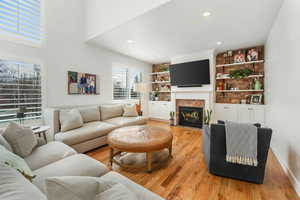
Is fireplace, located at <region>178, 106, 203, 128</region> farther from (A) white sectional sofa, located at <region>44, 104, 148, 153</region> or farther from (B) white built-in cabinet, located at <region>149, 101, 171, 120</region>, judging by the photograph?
(A) white sectional sofa, located at <region>44, 104, 148, 153</region>

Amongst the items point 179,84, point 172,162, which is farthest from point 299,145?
point 179,84

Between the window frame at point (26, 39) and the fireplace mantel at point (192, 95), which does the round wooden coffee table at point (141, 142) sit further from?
the window frame at point (26, 39)

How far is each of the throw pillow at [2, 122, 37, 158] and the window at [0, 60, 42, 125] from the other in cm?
100

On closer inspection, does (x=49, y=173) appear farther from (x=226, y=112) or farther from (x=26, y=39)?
(x=226, y=112)

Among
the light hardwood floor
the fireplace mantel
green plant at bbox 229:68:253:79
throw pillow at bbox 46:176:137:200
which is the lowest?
the light hardwood floor

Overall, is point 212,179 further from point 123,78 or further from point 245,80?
point 123,78

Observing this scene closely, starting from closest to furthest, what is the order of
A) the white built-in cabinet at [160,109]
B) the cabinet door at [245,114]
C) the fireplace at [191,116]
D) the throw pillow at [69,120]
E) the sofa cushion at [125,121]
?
the throw pillow at [69,120] → the sofa cushion at [125,121] → the cabinet door at [245,114] → the fireplace at [191,116] → the white built-in cabinet at [160,109]

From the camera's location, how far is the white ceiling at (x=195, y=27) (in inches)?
84.2

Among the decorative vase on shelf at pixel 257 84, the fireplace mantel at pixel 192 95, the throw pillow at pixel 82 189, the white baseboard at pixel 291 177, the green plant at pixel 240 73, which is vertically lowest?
the white baseboard at pixel 291 177

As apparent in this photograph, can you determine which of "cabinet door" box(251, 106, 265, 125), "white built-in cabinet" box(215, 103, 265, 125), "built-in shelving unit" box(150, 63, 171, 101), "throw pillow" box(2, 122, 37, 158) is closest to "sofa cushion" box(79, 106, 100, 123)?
"throw pillow" box(2, 122, 37, 158)

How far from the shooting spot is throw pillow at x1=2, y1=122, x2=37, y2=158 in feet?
4.94

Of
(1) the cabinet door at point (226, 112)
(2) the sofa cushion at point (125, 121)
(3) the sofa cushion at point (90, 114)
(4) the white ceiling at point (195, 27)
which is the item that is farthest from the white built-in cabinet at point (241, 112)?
(3) the sofa cushion at point (90, 114)

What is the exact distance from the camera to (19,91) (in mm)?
2684

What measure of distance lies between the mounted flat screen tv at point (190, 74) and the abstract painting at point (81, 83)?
8.98ft
